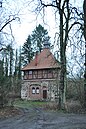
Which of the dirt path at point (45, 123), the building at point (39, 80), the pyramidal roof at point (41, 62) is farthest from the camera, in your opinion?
the pyramidal roof at point (41, 62)

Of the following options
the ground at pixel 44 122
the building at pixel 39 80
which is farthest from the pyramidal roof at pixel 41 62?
the ground at pixel 44 122

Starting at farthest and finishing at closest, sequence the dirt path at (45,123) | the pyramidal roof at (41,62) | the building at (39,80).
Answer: the pyramidal roof at (41,62) < the building at (39,80) < the dirt path at (45,123)

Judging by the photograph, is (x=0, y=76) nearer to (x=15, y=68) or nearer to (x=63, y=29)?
(x=63, y=29)

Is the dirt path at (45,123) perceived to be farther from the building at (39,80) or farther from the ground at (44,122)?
the building at (39,80)

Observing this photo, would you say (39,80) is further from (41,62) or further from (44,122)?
(44,122)

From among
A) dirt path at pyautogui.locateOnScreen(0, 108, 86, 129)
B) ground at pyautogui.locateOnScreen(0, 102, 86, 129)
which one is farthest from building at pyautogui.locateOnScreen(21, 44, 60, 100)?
dirt path at pyautogui.locateOnScreen(0, 108, 86, 129)

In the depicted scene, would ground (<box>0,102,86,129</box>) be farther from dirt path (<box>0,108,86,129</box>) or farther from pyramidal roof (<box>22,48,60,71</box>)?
pyramidal roof (<box>22,48,60,71</box>)

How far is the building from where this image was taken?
2026 inches

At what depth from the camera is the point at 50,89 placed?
5100cm

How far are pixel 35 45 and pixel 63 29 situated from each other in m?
39.6

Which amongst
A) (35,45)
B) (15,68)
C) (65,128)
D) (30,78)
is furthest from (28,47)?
(65,128)

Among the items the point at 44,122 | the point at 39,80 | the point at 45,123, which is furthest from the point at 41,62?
the point at 45,123

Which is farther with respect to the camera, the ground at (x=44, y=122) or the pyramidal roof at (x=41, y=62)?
the pyramidal roof at (x=41, y=62)

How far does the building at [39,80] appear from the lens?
51469 mm
